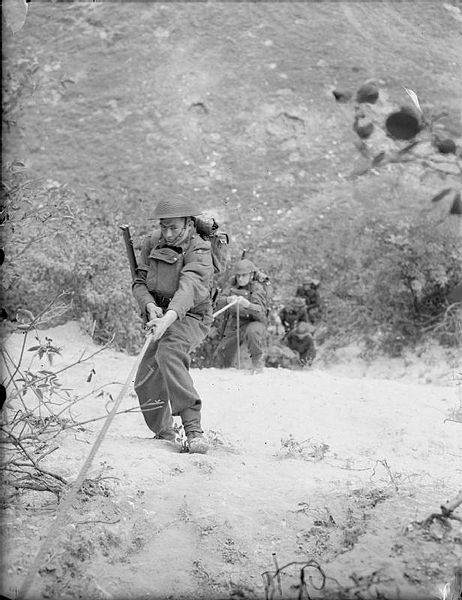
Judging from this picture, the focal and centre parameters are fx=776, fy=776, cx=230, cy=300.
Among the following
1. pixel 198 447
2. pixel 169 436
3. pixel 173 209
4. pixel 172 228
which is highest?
pixel 173 209

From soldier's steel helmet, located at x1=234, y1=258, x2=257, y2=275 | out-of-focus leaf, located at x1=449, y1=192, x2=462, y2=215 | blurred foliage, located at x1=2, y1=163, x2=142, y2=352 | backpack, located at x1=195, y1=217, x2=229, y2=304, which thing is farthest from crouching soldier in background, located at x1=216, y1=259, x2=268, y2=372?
out-of-focus leaf, located at x1=449, y1=192, x2=462, y2=215

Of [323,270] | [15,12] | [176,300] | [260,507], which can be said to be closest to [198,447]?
[176,300]

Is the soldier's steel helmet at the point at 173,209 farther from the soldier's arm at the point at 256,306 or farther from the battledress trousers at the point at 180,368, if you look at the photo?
the soldier's arm at the point at 256,306

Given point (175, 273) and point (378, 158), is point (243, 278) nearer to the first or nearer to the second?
point (175, 273)

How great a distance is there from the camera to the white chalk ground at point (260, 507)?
308 centimetres

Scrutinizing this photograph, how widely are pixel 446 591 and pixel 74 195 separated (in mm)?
9658

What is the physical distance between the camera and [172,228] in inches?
194

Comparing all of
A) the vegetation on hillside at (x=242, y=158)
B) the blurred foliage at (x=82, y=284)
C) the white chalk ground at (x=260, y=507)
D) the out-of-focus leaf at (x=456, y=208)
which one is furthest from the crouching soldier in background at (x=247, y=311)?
the out-of-focus leaf at (x=456, y=208)

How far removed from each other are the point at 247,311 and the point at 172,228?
3.64 m

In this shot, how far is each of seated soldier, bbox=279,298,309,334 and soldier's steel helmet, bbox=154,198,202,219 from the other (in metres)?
5.11

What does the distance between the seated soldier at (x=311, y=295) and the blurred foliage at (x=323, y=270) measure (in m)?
0.25

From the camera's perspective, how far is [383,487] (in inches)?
158

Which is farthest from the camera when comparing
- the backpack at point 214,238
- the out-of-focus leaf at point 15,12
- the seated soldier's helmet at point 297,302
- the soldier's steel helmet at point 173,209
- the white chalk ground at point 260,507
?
the seated soldier's helmet at point 297,302

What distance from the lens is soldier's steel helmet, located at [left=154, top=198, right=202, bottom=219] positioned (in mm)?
4824
